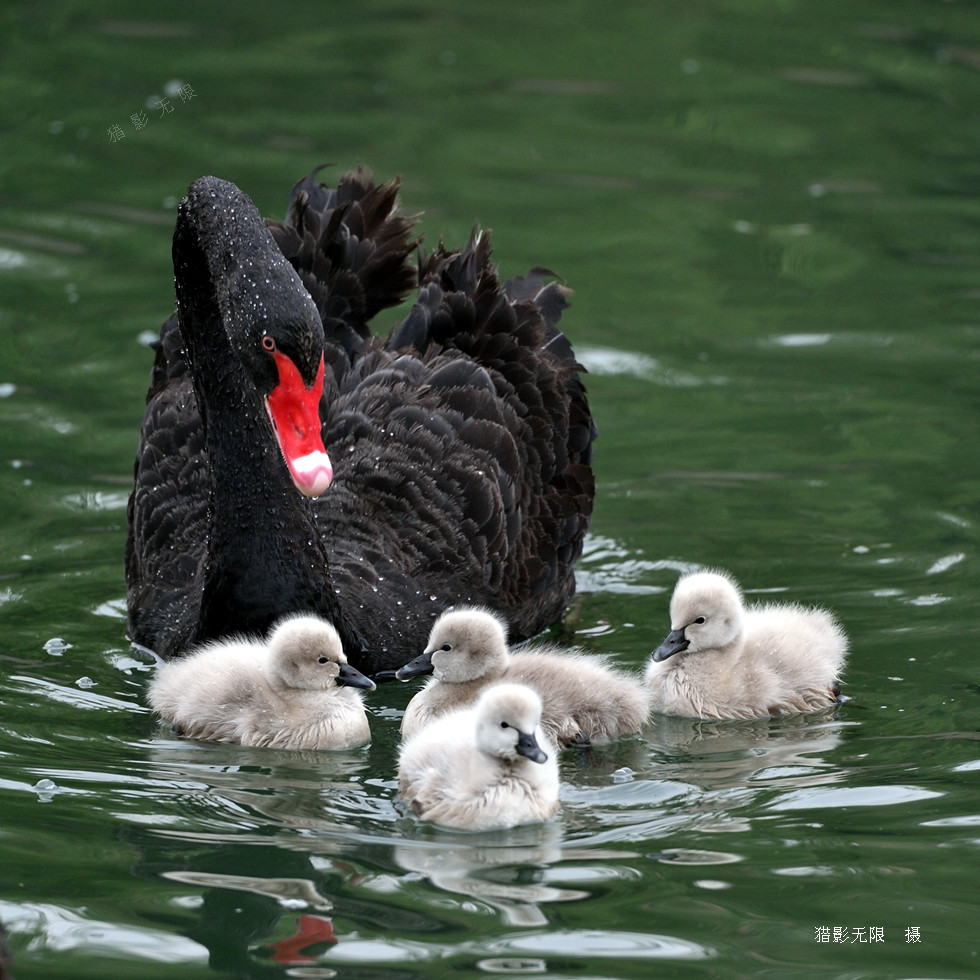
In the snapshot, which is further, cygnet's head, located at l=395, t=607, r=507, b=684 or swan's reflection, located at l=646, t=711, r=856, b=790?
cygnet's head, located at l=395, t=607, r=507, b=684

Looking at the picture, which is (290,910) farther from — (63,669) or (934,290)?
(934,290)

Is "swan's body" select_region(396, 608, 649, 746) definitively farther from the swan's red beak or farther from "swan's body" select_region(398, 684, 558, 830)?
the swan's red beak

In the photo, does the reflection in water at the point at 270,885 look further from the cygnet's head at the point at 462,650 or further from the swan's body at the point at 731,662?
the swan's body at the point at 731,662

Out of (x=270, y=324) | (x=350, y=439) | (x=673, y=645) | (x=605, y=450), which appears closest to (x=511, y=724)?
(x=673, y=645)

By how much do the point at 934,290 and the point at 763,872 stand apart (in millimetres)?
6608

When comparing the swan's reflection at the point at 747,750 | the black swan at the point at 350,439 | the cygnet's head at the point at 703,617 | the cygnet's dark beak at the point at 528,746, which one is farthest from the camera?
the black swan at the point at 350,439

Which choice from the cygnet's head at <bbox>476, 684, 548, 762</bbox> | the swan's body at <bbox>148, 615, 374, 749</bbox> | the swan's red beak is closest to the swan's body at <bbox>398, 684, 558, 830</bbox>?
the cygnet's head at <bbox>476, 684, 548, 762</bbox>

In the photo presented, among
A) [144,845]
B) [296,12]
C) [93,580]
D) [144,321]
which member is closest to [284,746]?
[144,845]

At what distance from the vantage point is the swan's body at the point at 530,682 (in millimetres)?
6020

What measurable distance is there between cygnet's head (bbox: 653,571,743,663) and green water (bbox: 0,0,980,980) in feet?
0.90

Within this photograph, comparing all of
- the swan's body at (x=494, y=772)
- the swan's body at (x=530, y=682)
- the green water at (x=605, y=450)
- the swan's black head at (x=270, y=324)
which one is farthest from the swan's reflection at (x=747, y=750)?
the swan's black head at (x=270, y=324)

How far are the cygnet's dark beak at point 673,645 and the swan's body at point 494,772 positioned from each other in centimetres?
96

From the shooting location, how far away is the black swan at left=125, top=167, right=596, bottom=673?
6559mm

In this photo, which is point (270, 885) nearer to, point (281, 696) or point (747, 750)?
point (281, 696)
